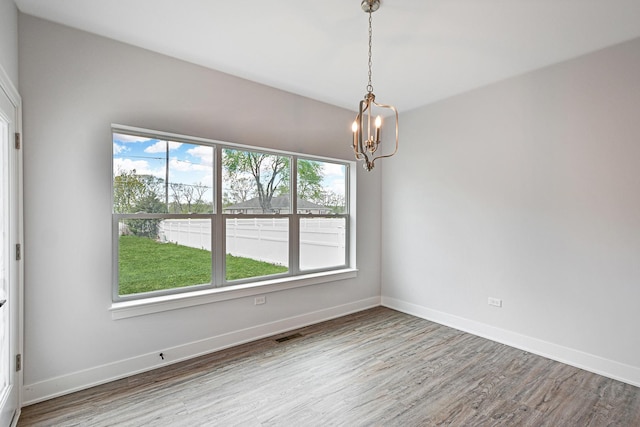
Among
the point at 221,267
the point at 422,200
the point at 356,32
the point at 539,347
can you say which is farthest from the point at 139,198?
the point at 539,347

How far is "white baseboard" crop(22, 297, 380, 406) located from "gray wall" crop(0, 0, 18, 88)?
2258 mm

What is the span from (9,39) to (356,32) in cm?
247

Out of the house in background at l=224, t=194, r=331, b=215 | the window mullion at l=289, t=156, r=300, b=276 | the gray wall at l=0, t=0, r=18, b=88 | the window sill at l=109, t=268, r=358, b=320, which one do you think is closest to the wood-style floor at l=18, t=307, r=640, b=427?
the window sill at l=109, t=268, r=358, b=320

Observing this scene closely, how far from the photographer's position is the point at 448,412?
2.29m

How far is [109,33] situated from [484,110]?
152 inches

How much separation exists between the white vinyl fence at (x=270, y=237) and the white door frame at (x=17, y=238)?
1.00 meters

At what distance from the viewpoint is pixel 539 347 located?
322cm

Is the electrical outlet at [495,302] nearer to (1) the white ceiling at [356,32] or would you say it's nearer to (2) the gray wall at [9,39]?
(1) the white ceiling at [356,32]

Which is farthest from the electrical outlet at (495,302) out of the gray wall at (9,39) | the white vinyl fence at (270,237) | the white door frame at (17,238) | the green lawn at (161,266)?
the gray wall at (9,39)

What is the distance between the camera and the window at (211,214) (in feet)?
9.37

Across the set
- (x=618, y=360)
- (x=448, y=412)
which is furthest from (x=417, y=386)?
(x=618, y=360)

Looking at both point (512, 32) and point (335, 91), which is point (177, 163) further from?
point (512, 32)

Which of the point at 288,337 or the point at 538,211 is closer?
the point at 538,211

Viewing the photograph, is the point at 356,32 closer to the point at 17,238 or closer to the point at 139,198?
the point at 139,198
